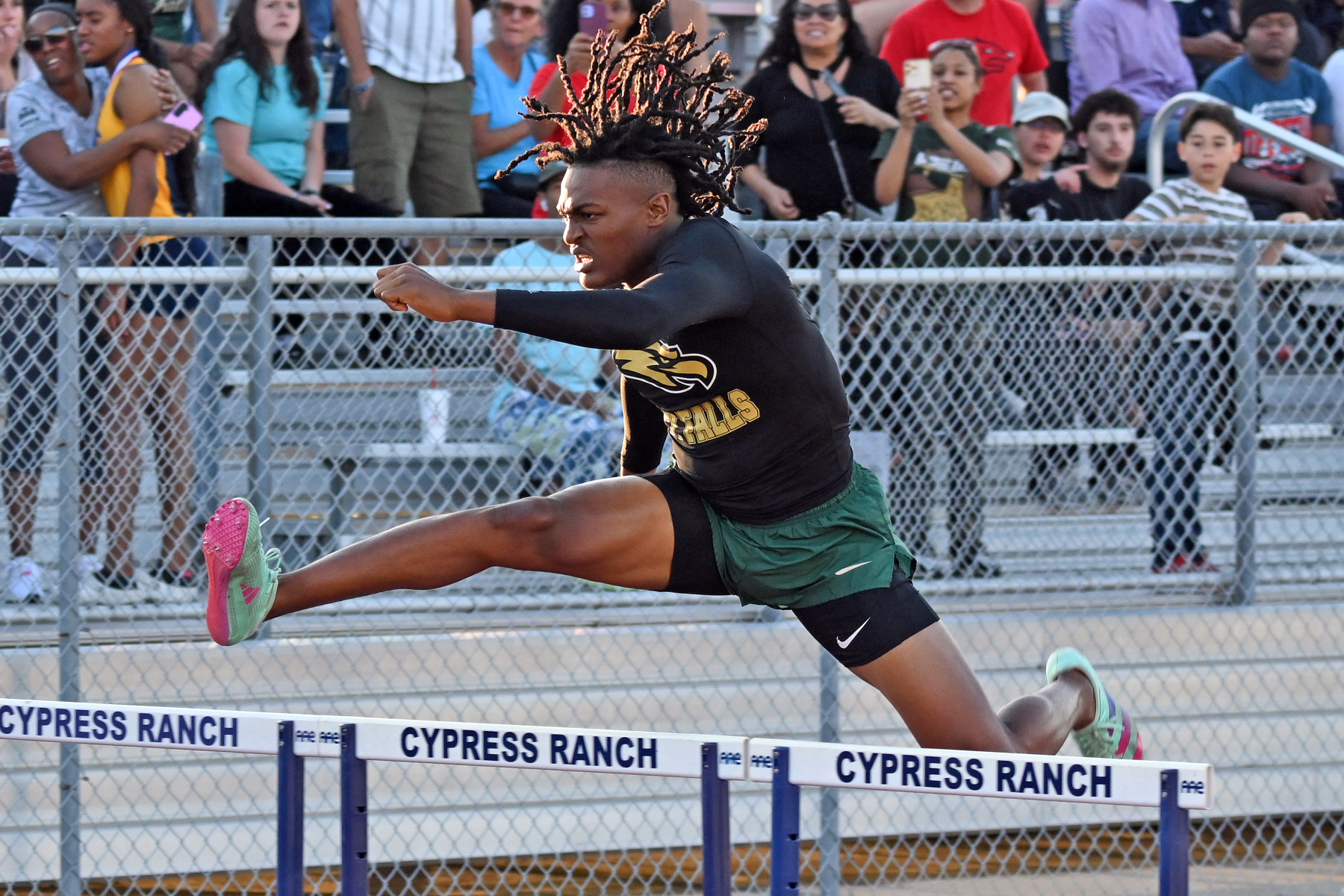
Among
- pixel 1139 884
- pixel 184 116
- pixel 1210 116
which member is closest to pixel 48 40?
pixel 184 116

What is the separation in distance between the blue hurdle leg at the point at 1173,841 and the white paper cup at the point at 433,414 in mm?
2784

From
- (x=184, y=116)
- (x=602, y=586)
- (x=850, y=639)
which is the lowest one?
(x=602, y=586)

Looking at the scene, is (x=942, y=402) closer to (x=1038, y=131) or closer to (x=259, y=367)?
(x=259, y=367)

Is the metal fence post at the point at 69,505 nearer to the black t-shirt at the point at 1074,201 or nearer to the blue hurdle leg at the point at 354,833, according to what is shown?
the blue hurdle leg at the point at 354,833

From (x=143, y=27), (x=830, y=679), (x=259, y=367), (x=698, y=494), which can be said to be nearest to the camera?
(x=698, y=494)

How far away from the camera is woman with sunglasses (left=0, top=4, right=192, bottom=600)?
471 cm

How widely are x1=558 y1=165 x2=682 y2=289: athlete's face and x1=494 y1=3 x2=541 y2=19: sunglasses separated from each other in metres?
3.85

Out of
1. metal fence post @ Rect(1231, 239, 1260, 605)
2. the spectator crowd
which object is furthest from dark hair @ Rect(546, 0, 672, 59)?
metal fence post @ Rect(1231, 239, 1260, 605)

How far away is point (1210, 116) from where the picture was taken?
672 centimetres

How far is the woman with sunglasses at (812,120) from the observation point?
6.34 metres

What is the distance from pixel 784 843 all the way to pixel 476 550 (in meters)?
0.91

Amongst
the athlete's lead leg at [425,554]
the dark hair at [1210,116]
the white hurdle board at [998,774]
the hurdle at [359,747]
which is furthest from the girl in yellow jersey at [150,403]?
the dark hair at [1210,116]

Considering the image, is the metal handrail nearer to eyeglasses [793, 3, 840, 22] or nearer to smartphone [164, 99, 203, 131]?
eyeglasses [793, 3, 840, 22]

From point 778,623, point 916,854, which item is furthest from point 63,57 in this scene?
A: point 916,854
